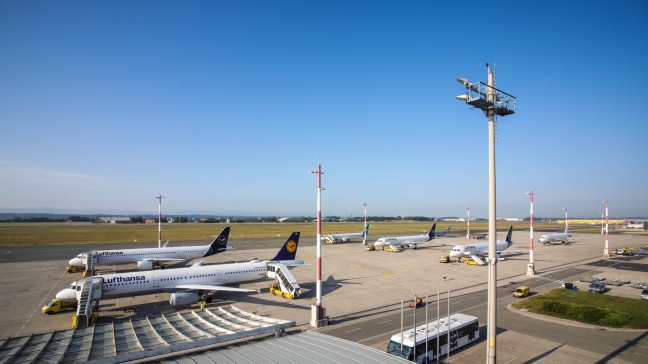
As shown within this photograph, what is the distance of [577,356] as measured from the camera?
2619 centimetres

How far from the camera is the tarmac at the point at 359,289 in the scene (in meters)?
29.0

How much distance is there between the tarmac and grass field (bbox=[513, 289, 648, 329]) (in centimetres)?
413

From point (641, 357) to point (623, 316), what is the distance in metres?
10.6

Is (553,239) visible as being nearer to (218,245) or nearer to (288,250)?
(288,250)

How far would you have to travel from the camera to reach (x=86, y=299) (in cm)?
3306

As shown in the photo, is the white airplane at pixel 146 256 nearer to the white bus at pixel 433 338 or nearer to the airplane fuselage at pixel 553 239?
the white bus at pixel 433 338

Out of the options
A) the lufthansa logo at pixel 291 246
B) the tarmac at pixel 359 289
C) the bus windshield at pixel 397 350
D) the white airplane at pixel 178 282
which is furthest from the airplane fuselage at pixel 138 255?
the bus windshield at pixel 397 350

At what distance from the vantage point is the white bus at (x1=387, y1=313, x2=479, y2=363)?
24.1 m

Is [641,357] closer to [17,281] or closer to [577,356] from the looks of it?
[577,356]

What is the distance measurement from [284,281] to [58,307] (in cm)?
2504

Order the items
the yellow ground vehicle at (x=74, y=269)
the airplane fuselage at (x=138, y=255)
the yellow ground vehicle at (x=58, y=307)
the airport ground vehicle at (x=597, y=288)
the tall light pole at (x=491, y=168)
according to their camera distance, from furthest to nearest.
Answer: the yellow ground vehicle at (x=74, y=269) < the airplane fuselage at (x=138, y=255) < the airport ground vehicle at (x=597, y=288) < the yellow ground vehicle at (x=58, y=307) < the tall light pole at (x=491, y=168)

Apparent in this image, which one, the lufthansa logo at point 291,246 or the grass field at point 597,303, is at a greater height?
the lufthansa logo at point 291,246

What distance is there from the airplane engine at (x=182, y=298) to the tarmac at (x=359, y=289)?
157 centimetres

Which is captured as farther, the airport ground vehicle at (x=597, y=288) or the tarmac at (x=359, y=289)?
the airport ground vehicle at (x=597, y=288)
